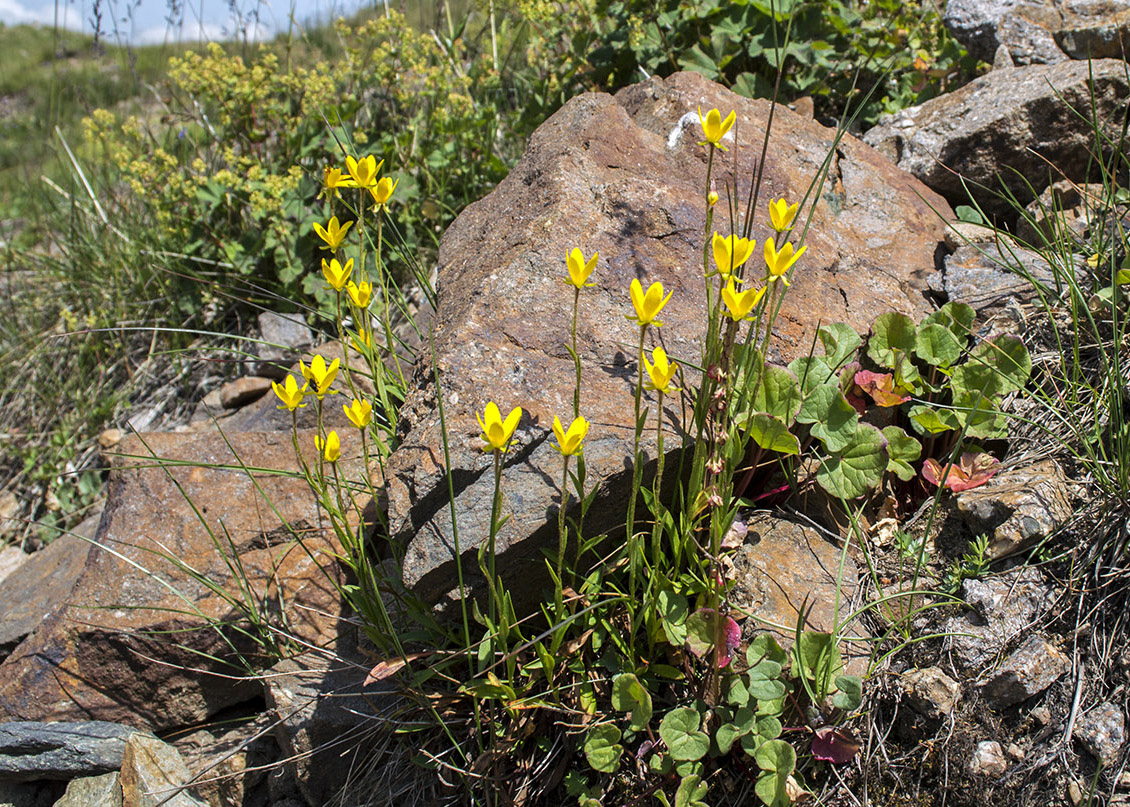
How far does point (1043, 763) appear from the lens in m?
1.74

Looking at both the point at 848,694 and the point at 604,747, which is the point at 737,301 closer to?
the point at 848,694

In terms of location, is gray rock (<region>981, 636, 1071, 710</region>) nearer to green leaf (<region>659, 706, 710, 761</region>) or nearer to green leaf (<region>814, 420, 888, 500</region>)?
green leaf (<region>814, 420, 888, 500</region>)

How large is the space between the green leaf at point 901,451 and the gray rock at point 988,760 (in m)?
0.66

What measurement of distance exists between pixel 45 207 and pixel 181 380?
2343 millimetres

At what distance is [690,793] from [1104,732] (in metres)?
0.92

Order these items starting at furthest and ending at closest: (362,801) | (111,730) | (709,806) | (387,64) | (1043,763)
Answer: (387,64), (111,730), (362,801), (709,806), (1043,763)

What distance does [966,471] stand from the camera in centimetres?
216

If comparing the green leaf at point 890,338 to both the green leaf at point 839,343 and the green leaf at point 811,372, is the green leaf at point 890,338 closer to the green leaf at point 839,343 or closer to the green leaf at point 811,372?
the green leaf at point 839,343

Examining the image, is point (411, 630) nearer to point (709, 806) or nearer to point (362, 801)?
point (362, 801)

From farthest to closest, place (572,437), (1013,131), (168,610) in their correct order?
1. (1013,131)
2. (168,610)
3. (572,437)

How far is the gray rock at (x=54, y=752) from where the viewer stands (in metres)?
2.51

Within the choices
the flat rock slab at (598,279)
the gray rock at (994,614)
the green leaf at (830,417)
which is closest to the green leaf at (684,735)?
the flat rock slab at (598,279)

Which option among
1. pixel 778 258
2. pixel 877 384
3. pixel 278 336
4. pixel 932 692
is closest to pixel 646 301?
pixel 778 258

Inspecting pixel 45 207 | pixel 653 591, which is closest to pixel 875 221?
pixel 653 591
